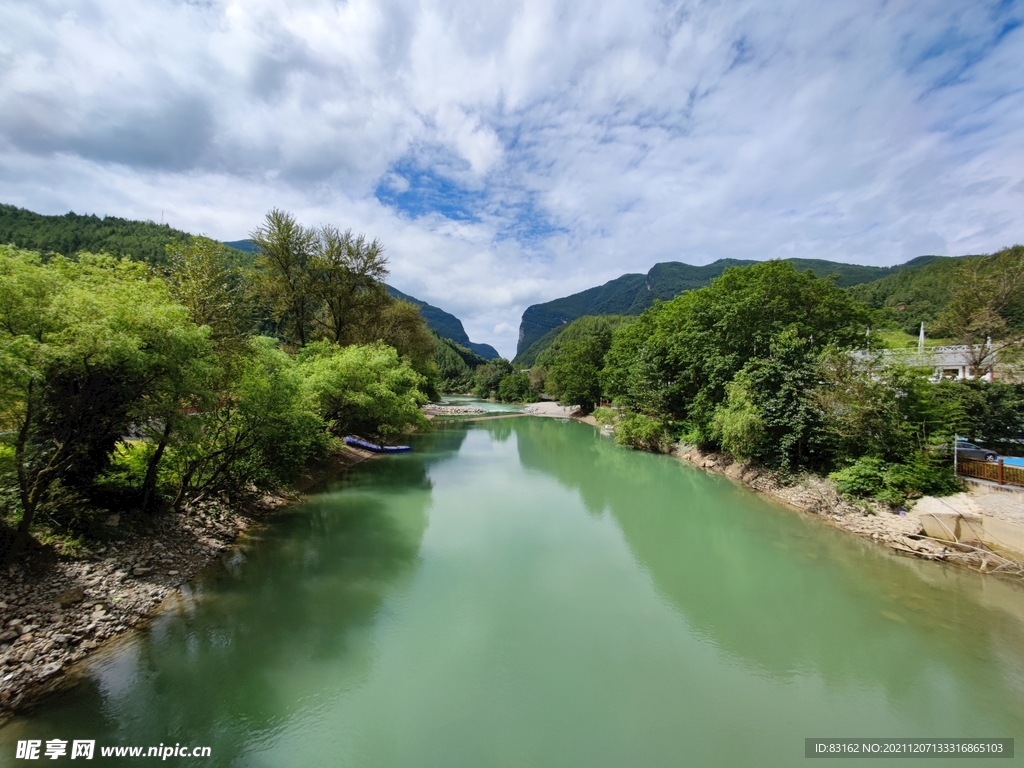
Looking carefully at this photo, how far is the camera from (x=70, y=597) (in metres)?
6.82

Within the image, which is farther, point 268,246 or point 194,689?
point 268,246

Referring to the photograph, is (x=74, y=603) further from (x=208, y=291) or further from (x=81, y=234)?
(x=81, y=234)

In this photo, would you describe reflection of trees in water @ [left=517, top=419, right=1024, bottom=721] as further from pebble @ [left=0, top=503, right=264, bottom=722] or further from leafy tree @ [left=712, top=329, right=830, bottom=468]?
pebble @ [left=0, top=503, right=264, bottom=722]

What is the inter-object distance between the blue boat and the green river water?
10.7 meters

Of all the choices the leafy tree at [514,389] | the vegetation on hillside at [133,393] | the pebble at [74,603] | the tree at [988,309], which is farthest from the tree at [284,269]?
the leafy tree at [514,389]

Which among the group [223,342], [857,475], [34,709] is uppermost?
[223,342]

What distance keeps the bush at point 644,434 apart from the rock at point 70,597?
24989mm

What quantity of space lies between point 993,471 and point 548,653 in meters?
13.2

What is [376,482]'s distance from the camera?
1791cm

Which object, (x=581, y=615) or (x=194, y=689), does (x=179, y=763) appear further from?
(x=581, y=615)

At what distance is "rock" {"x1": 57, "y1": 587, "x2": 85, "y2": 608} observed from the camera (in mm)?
6694

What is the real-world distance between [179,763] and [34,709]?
2152 millimetres

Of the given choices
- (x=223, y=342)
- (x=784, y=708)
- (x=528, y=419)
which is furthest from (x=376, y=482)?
(x=528, y=419)

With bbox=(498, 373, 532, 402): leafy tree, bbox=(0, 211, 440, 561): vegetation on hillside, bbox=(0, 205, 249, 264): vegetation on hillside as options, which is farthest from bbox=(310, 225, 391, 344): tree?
bbox=(498, 373, 532, 402): leafy tree
